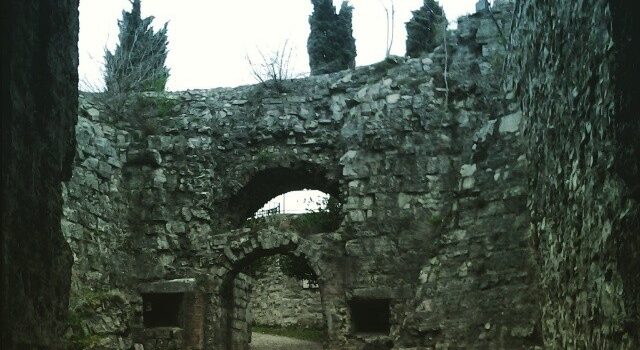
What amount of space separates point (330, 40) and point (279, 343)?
681 centimetres

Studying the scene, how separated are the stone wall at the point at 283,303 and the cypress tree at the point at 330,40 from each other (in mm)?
8135

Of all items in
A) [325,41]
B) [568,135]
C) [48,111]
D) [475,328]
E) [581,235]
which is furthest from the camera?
[325,41]

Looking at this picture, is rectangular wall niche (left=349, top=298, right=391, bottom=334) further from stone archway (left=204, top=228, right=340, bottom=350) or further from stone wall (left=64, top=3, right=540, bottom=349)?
stone archway (left=204, top=228, right=340, bottom=350)

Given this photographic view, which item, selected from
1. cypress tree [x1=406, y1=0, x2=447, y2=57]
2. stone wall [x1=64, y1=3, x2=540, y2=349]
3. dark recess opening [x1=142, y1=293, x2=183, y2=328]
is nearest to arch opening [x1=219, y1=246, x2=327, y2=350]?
dark recess opening [x1=142, y1=293, x2=183, y2=328]

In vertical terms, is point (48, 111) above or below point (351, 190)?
below

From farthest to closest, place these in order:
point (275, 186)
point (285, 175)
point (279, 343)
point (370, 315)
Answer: point (279, 343) → point (275, 186) → point (285, 175) → point (370, 315)

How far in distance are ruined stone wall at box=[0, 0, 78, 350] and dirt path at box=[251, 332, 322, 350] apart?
42.9 feet

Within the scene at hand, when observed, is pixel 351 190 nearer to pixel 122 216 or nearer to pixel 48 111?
pixel 122 216

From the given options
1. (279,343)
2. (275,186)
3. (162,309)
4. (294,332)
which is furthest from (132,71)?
(294,332)

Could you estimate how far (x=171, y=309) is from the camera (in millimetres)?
10781

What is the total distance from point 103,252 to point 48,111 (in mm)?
8456

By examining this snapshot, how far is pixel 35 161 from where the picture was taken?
82.6 inches

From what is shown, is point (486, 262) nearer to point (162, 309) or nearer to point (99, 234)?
point (162, 309)

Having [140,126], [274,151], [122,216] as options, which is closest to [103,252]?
[122,216]
